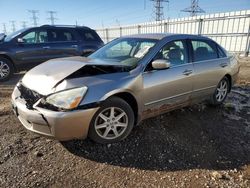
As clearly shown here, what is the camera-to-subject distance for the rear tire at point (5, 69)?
292 inches

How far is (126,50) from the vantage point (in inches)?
159

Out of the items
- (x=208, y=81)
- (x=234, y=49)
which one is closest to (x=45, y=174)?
(x=208, y=81)

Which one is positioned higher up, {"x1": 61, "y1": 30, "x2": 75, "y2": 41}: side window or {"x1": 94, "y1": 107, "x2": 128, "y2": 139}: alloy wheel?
{"x1": 61, "y1": 30, "x2": 75, "y2": 41}: side window

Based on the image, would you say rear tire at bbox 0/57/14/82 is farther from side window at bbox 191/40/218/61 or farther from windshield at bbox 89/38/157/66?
side window at bbox 191/40/218/61

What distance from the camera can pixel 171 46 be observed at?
12.9 ft

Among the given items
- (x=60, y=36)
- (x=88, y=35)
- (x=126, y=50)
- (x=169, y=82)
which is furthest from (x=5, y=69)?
(x=169, y=82)

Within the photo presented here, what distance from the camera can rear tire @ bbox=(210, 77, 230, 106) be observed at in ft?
16.2

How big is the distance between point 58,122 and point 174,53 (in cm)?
232

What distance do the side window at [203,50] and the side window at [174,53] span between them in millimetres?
305

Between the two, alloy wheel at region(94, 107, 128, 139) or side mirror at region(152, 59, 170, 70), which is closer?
alloy wheel at region(94, 107, 128, 139)

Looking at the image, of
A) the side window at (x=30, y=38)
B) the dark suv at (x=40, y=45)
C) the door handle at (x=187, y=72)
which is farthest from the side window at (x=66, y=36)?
the door handle at (x=187, y=72)

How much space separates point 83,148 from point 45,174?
622mm

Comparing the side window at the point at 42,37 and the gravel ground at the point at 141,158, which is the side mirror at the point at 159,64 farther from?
the side window at the point at 42,37

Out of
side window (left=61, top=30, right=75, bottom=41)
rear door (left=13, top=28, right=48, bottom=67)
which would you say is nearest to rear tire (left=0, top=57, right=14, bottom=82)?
rear door (left=13, top=28, right=48, bottom=67)
